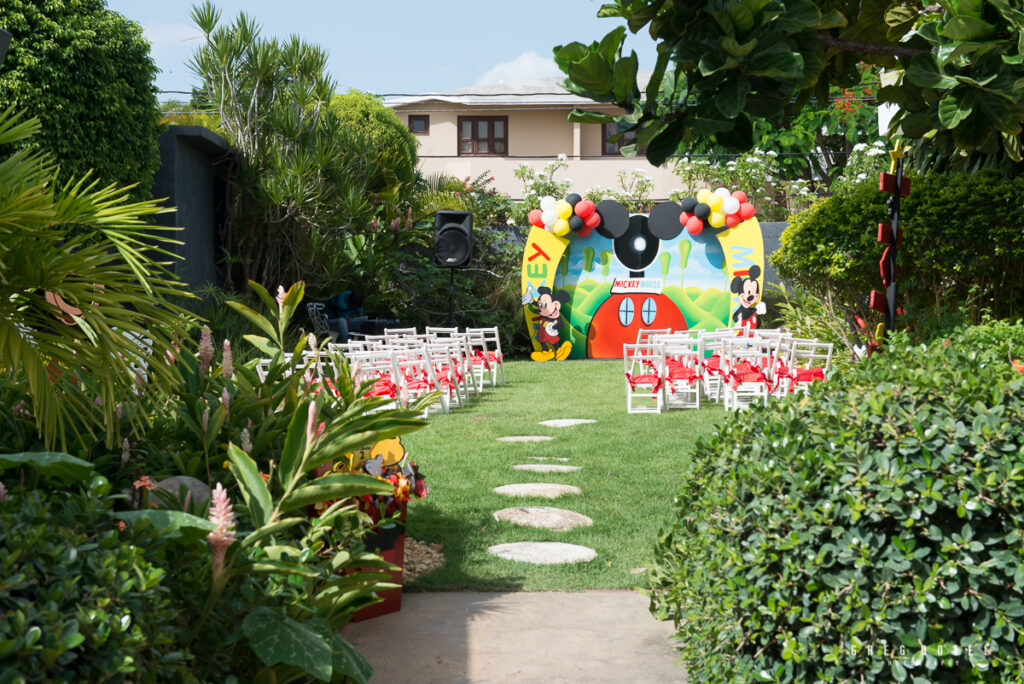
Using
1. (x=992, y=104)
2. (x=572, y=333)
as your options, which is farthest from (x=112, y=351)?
(x=572, y=333)

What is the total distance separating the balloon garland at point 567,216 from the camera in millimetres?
16312

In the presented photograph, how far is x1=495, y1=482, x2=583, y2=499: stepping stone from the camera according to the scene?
6.12 m

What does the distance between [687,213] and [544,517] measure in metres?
11.6

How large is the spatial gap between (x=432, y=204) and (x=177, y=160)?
23.4 feet

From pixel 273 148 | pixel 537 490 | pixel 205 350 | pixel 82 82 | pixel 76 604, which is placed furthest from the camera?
pixel 273 148

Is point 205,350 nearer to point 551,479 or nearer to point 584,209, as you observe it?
point 551,479

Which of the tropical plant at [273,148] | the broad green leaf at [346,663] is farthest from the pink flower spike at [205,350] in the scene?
the tropical plant at [273,148]

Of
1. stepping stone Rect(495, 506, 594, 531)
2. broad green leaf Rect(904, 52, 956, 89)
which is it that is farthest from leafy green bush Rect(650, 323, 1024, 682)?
stepping stone Rect(495, 506, 594, 531)

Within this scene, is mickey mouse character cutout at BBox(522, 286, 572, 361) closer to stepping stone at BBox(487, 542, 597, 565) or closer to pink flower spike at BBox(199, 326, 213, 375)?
stepping stone at BBox(487, 542, 597, 565)

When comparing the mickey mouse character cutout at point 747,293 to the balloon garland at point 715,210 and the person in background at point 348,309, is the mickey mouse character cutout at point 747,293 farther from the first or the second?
the person in background at point 348,309

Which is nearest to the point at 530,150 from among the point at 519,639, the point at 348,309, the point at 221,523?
the point at 348,309

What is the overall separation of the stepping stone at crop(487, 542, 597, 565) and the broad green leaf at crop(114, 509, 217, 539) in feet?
8.96

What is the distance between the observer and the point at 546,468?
7102 millimetres

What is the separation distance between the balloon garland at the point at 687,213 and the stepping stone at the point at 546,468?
959 centimetres
